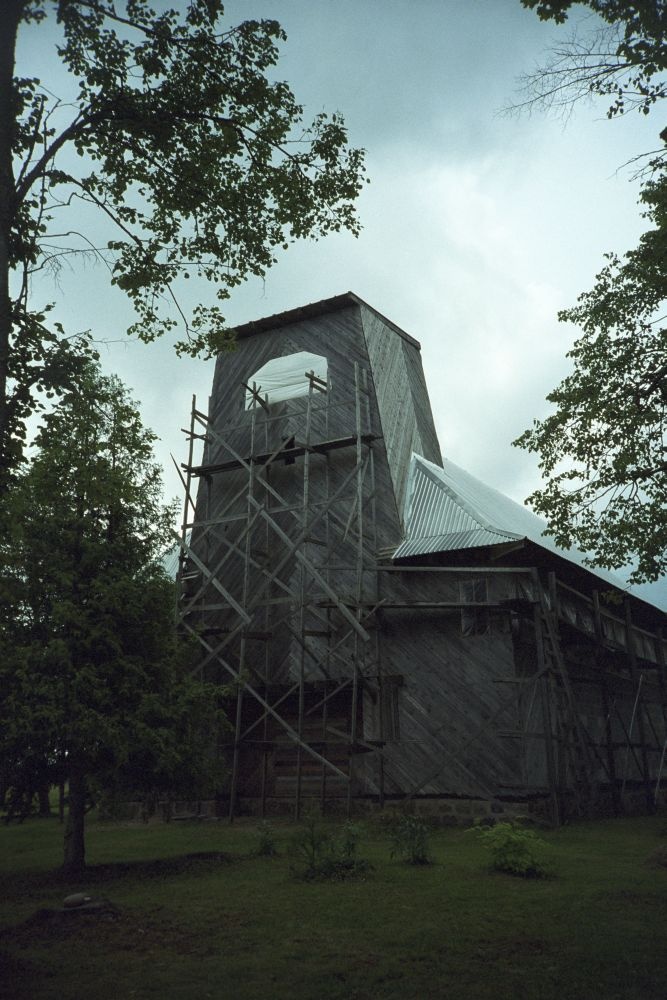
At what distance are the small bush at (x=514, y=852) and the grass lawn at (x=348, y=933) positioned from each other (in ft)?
0.84

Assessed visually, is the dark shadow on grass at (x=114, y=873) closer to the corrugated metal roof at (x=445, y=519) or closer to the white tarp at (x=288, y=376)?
the corrugated metal roof at (x=445, y=519)

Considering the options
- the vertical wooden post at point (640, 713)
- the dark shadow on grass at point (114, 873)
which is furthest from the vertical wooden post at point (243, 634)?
the vertical wooden post at point (640, 713)

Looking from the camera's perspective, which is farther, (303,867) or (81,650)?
(81,650)

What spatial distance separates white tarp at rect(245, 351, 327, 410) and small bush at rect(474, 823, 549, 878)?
17.1 meters

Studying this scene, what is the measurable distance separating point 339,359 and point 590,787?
1506cm

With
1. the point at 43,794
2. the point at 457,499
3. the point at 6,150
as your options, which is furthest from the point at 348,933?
the point at 457,499

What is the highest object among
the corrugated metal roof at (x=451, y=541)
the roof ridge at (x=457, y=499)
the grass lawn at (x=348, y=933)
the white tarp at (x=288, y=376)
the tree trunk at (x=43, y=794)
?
the white tarp at (x=288, y=376)

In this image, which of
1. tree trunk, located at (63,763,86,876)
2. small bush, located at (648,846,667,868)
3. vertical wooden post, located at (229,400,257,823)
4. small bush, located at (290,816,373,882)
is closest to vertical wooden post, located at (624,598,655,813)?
small bush, located at (648,846,667,868)

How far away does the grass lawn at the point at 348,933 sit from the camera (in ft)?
23.6

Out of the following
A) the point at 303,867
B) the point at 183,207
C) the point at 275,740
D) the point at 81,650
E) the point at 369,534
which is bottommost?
the point at 303,867

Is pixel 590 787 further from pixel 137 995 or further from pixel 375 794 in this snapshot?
pixel 137 995

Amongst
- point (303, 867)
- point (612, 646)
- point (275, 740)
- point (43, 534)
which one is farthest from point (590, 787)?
point (43, 534)

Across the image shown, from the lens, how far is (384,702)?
73.9 ft

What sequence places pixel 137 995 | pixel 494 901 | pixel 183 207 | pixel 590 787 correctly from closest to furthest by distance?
1. pixel 137 995
2. pixel 494 901
3. pixel 183 207
4. pixel 590 787
